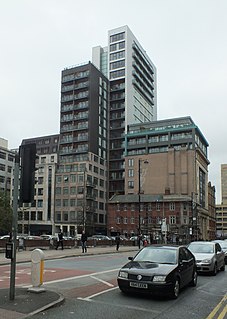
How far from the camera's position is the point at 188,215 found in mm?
91438

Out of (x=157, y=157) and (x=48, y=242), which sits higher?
(x=157, y=157)

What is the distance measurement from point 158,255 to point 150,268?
3.93ft

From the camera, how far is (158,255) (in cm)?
1131

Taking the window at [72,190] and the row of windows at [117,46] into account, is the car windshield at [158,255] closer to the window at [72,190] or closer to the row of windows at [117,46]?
the window at [72,190]

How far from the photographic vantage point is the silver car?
1559 cm

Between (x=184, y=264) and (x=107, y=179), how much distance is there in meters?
102

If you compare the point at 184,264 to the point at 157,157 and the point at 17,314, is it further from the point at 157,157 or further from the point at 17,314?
the point at 157,157

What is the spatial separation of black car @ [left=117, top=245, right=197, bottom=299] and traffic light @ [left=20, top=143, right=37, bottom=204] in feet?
10.8

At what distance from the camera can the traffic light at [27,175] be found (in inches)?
356

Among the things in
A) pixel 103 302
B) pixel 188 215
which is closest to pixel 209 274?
pixel 103 302

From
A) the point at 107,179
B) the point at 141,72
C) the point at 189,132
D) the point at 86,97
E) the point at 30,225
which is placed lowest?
the point at 30,225

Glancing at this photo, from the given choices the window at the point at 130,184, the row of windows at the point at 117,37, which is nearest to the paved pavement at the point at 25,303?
the window at the point at 130,184

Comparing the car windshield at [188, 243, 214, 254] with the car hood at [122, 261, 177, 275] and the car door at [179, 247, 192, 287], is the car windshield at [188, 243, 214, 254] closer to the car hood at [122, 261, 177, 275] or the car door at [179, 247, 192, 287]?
the car door at [179, 247, 192, 287]

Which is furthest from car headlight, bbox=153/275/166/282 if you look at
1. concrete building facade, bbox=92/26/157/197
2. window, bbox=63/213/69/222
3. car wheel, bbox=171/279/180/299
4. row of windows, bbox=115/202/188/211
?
concrete building facade, bbox=92/26/157/197
